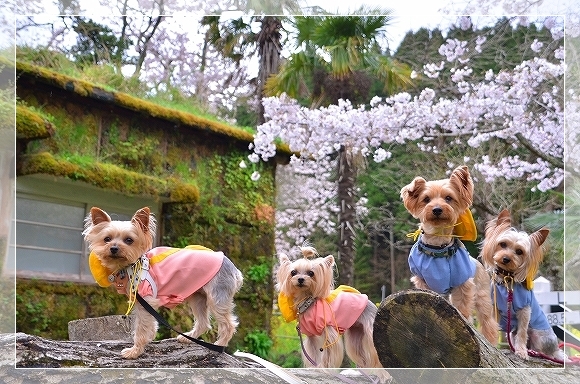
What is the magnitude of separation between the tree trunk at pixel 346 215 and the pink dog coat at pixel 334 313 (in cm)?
56

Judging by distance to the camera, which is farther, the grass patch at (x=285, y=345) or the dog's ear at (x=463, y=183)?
the grass patch at (x=285, y=345)

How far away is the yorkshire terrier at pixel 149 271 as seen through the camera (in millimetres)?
4035

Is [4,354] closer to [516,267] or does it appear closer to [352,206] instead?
[352,206]

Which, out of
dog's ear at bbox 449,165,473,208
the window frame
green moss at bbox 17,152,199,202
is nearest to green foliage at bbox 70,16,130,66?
green moss at bbox 17,152,199,202

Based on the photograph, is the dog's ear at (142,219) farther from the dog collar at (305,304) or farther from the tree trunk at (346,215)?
the tree trunk at (346,215)

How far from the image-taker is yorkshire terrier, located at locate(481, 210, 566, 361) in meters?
4.51

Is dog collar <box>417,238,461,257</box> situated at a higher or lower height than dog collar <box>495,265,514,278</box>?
higher

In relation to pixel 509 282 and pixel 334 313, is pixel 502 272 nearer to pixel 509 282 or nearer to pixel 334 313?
pixel 509 282

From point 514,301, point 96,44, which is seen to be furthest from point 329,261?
point 96,44

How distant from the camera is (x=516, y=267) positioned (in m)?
4.50

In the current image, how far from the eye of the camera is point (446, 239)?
4395 mm

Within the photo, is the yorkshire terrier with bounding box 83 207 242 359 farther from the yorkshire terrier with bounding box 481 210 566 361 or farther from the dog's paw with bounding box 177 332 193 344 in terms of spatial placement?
the yorkshire terrier with bounding box 481 210 566 361

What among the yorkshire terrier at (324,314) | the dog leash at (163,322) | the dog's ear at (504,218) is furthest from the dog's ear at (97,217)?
the dog's ear at (504,218)

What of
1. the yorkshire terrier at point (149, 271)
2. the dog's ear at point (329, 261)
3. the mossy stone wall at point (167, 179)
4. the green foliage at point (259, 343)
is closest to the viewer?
the yorkshire terrier at point (149, 271)
